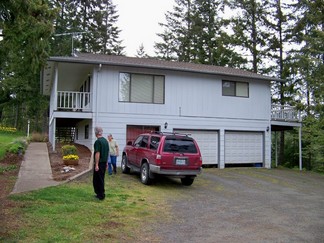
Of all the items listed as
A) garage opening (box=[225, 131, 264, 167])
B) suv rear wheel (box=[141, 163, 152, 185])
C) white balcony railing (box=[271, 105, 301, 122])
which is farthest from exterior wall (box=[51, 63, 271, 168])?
suv rear wheel (box=[141, 163, 152, 185])

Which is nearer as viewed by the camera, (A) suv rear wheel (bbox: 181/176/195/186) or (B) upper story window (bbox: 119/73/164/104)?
(A) suv rear wheel (bbox: 181/176/195/186)

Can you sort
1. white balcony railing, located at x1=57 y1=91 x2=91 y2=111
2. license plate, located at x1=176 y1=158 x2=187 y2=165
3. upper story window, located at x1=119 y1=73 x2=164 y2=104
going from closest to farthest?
1. license plate, located at x1=176 y1=158 x2=187 y2=165
2. white balcony railing, located at x1=57 y1=91 x2=91 y2=111
3. upper story window, located at x1=119 y1=73 x2=164 y2=104

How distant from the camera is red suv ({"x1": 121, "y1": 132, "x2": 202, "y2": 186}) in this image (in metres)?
11.3

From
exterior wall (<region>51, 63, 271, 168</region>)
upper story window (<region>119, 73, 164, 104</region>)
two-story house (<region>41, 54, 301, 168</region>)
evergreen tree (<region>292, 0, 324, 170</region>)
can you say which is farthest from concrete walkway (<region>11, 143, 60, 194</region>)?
evergreen tree (<region>292, 0, 324, 170</region>)

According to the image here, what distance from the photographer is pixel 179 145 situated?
11.7m

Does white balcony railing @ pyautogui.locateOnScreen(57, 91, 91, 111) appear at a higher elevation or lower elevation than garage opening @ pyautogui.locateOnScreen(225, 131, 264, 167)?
higher

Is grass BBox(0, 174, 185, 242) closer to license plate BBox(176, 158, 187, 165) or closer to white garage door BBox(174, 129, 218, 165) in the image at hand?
license plate BBox(176, 158, 187, 165)

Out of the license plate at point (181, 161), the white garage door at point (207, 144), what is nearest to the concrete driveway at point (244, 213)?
the license plate at point (181, 161)

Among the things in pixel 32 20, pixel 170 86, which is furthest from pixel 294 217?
pixel 170 86

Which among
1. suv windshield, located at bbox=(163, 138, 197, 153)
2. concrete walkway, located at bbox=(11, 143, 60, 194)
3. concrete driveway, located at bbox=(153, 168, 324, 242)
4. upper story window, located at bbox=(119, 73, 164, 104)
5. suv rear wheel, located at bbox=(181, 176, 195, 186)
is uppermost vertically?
upper story window, located at bbox=(119, 73, 164, 104)

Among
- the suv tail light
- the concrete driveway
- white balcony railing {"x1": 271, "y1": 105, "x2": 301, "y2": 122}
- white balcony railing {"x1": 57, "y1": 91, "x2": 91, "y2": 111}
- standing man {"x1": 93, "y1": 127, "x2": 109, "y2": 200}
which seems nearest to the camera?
Answer: the concrete driveway

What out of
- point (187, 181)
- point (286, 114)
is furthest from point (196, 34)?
point (187, 181)

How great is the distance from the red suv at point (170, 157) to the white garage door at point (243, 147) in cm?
804

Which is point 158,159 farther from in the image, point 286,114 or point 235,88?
point 286,114
